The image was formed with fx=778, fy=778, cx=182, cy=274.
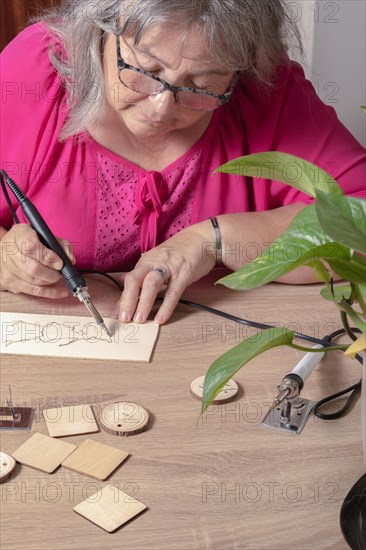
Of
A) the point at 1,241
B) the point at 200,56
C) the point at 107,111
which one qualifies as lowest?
the point at 1,241

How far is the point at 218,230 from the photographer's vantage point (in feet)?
4.58

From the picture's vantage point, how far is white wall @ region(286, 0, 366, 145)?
6.79ft

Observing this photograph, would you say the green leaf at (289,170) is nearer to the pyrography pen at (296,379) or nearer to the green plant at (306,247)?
the green plant at (306,247)

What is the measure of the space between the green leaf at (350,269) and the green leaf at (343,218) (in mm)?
64

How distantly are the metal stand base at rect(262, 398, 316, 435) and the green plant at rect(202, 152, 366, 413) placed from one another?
247 millimetres

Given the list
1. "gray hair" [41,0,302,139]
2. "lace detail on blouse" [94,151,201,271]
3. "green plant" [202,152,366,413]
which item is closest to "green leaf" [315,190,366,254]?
"green plant" [202,152,366,413]

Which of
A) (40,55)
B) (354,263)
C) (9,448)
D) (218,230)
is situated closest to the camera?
(354,263)

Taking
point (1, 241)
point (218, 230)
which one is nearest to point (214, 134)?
point (218, 230)

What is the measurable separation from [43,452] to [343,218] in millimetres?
473

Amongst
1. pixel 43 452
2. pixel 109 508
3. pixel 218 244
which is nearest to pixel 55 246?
pixel 218 244

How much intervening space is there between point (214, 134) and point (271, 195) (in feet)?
0.57

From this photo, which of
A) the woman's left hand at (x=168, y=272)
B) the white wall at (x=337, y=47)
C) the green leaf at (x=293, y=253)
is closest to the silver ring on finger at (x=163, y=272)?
the woman's left hand at (x=168, y=272)

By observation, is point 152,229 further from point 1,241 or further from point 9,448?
point 9,448

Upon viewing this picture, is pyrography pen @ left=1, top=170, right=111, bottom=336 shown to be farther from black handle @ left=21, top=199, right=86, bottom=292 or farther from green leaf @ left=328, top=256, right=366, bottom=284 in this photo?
green leaf @ left=328, top=256, right=366, bottom=284
